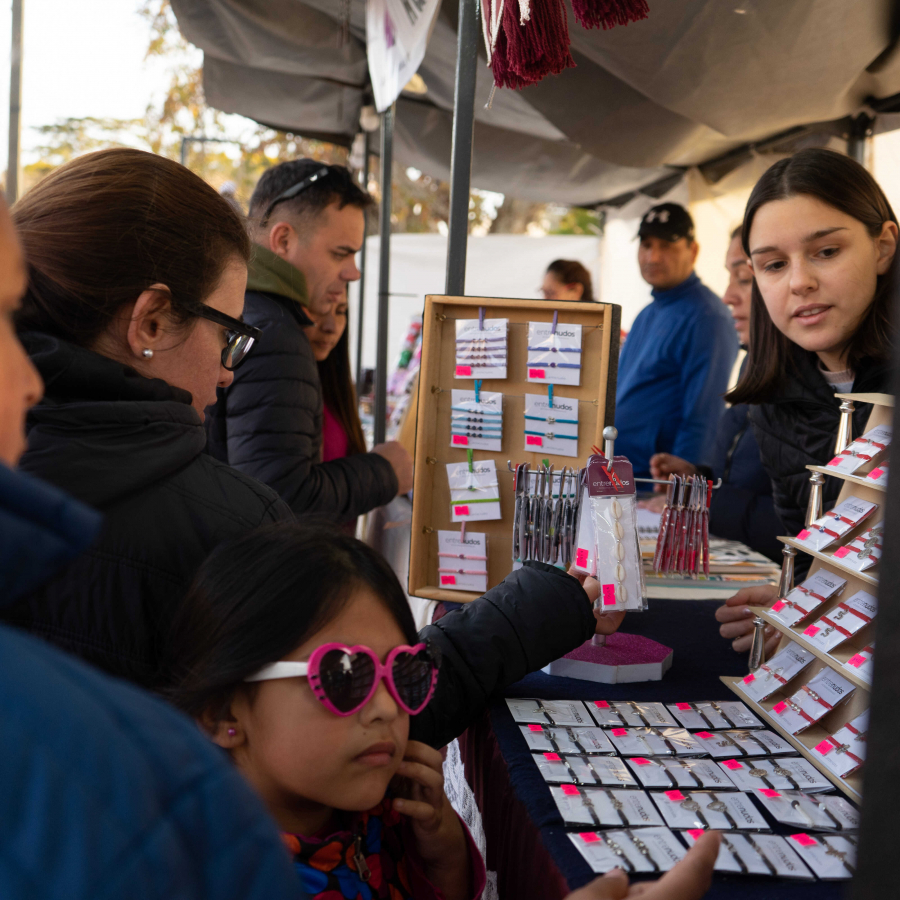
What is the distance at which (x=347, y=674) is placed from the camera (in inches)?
38.5

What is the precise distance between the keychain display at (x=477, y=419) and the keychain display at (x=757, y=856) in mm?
1120

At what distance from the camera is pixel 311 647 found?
990mm

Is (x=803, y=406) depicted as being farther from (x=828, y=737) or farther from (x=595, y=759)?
(x=595, y=759)

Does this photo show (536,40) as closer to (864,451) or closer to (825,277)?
(825,277)

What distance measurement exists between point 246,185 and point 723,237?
11.1 m

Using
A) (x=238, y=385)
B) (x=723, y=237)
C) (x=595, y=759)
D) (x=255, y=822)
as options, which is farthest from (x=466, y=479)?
(x=723, y=237)

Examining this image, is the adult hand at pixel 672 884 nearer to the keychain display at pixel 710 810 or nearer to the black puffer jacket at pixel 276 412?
the keychain display at pixel 710 810

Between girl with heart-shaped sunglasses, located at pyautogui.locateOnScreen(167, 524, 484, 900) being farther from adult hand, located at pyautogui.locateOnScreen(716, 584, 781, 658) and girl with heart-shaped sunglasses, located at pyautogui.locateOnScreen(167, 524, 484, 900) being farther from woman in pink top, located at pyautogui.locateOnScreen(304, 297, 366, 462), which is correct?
woman in pink top, located at pyautogui.locateOnScreen(304, 297, 366, 462)

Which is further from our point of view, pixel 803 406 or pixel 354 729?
pixel 803 406

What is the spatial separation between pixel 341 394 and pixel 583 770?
1.87 meters

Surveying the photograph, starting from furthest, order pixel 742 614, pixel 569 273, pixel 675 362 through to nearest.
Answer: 1. pixel 569 273
2. pixel 675 362
3. pixel 742 614

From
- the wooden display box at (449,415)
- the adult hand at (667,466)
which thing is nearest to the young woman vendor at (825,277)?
Result: the wooden display box at (449,415)

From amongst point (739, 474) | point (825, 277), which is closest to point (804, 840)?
point (825, 277)

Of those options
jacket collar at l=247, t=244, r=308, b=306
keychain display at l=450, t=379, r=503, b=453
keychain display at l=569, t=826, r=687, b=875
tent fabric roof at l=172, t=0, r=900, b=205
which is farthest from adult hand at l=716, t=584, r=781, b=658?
tent fabric roof at l=172, t=0, r=900, b=205
